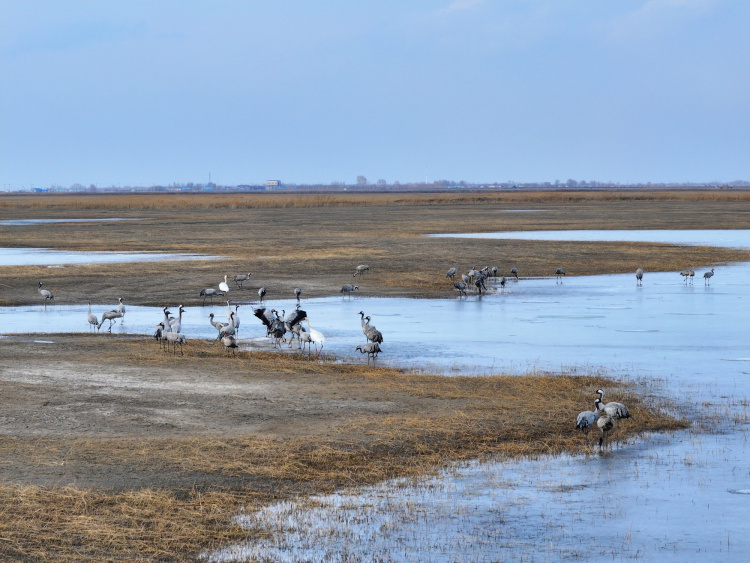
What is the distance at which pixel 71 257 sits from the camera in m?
46.3

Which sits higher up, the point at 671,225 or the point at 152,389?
the point at 671,225

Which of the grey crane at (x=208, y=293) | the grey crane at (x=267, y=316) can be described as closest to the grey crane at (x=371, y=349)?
the grey crane at (x=267, y=316)

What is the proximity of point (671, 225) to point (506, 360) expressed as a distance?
56086mm

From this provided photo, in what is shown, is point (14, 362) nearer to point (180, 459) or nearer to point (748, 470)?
point (180, 459)

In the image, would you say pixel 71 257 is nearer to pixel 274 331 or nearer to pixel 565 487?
pixel 274 331

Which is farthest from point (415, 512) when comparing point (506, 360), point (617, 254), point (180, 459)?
point (617, 254)

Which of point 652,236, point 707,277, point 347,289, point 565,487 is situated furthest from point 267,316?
point 652,236

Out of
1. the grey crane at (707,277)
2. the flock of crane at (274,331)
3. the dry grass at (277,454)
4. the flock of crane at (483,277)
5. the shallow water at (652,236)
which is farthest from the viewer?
the shallow water at (652,236)

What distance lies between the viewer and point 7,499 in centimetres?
1110

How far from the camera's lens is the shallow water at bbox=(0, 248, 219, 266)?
141ft

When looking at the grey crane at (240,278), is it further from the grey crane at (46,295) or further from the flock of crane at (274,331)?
the flock of crane at (274,331)

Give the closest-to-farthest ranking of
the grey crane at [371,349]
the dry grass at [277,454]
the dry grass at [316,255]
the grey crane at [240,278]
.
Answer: the dry grass at [277,454], the grey crane at [371,349], the grey crane at [240,278], the dry grass at [316,255]

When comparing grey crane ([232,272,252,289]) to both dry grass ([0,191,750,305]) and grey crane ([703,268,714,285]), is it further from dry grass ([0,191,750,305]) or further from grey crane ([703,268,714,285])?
grey crane ([703,268,714,285])

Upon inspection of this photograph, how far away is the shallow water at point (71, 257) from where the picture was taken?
141 ft
